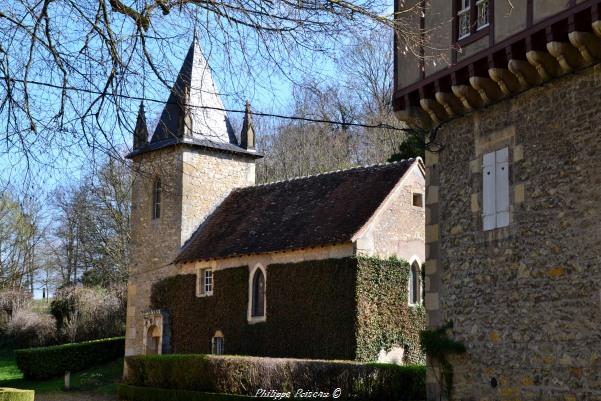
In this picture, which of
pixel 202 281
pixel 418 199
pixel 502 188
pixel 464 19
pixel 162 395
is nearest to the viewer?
pixel 502 188

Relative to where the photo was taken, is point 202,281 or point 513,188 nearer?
point 513,188

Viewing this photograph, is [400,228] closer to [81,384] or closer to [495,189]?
[495,189]

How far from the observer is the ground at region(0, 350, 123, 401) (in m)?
28.4

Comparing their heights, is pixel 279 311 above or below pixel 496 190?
below

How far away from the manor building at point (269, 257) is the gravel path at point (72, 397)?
106 inches

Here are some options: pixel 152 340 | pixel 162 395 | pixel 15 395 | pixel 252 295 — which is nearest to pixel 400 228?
pixel 252 295

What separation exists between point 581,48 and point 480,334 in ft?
14.8

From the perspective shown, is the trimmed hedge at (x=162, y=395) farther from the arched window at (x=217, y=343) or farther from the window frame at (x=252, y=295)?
the window frame at (x=252, y=295)

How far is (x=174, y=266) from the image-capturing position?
101 ft

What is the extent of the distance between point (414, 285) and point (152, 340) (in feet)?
32.6

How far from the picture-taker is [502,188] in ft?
43.9

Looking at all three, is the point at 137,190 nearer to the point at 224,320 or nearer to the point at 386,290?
the point at 224,320

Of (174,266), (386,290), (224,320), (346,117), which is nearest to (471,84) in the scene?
(386,290)

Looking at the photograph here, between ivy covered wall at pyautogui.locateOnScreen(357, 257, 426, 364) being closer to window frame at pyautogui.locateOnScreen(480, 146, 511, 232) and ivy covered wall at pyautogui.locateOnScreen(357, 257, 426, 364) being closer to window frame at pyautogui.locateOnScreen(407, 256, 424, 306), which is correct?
window frame at pyautogui.locateOnScreen(407, 256, 424, 306)
